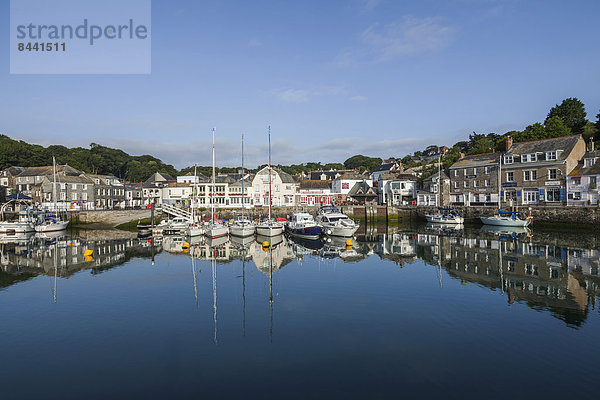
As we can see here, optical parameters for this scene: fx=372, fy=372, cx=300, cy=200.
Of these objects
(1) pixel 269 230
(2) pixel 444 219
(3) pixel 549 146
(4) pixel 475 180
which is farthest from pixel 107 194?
(3) pixel 549 146

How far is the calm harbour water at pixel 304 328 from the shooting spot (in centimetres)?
991

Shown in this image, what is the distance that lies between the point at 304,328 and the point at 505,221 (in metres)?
46.1

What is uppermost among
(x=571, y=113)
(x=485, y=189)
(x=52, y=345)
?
(x=571, y=113)

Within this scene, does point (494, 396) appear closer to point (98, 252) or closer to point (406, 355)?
point (406, 355)

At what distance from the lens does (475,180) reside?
6419 cm

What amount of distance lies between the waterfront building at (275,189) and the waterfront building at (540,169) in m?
39.0

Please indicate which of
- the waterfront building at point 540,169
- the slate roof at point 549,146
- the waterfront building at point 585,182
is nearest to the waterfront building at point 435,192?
the waterfront building at point 540,169

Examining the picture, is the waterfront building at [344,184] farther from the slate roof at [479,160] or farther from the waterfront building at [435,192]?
the slate roof at [479,160]

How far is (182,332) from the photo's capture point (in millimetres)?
13828

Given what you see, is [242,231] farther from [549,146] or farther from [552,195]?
[549,146]

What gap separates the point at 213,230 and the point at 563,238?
37.3 m

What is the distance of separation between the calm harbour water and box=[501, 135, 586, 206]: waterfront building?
2984cm

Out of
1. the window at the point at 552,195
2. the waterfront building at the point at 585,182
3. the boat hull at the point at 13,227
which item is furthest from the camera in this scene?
the window at the point at 552,195

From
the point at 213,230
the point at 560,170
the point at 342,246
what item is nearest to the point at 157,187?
the point at 213,230
